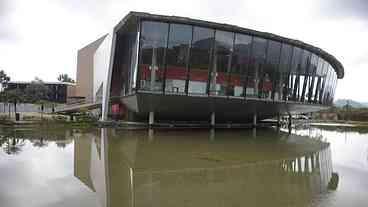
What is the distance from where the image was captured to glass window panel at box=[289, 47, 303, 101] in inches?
1310

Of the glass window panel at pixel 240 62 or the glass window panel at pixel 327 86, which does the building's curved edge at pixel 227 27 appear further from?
the glass window panel at pixel 327 86

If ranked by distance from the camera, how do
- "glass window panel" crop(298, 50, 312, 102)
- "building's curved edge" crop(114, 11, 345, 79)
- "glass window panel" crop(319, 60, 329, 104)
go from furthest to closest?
"glass window panel" crop(319, 60, 329, 104) → "glass window panel" crop(298, 50, 312, 102) → "building's curved edge" crop(114, 11, 345, 79)

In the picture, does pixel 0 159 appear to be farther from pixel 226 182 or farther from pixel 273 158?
pixel 273 158

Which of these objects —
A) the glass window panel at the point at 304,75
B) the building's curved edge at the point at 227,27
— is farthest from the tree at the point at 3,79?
the glass window panel at the point at 304,75

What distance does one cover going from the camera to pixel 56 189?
7.86m

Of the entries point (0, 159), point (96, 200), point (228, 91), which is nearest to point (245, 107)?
point (228, 91)

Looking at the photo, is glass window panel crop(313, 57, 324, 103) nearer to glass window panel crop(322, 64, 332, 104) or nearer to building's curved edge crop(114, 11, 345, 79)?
building's curved edge crop(114, 11, 345, 79)

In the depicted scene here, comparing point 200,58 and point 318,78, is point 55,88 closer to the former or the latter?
point 200,58

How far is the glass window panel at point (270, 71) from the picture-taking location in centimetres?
3083

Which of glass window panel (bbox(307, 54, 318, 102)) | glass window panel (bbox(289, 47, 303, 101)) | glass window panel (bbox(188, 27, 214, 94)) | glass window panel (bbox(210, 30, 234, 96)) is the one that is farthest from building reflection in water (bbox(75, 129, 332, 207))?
glass window panel (bbox(307, 54, 318, 102))

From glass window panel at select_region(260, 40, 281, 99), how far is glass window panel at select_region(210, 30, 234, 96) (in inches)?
180

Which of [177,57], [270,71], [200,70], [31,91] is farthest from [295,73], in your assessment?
[31,91]

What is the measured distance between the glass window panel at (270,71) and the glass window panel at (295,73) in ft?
8.89

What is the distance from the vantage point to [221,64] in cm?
2823
